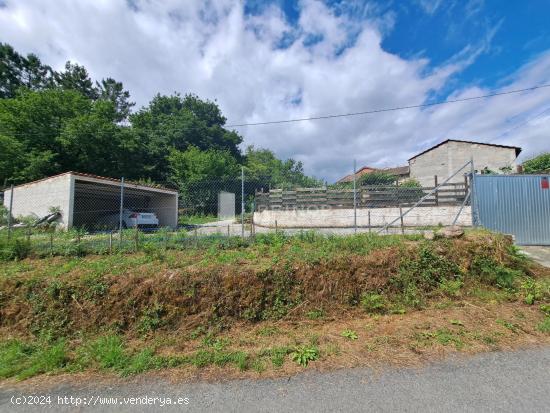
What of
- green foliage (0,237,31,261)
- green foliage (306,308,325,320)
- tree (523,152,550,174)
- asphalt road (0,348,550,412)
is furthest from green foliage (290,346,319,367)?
tree (523,152,550,174)

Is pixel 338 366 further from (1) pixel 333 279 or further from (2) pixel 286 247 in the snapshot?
(2) pixel 286 247

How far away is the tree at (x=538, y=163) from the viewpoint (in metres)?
18.0

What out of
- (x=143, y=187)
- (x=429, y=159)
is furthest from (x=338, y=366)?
(x=429, y=159)

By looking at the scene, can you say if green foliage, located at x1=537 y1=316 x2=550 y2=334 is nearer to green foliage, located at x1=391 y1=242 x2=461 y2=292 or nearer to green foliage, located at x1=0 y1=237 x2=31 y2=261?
green foliage, located at x1=391 y1=242 x2=461 y2=292

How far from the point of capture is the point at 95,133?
61.3 ft

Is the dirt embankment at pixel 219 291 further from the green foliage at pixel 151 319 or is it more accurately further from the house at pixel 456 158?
Answer: the house at pixel 456 158

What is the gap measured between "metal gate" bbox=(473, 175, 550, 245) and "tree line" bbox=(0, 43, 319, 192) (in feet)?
47.6

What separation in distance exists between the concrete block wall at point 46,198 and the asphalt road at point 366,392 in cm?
1019

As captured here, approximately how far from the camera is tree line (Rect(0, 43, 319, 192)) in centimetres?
1652

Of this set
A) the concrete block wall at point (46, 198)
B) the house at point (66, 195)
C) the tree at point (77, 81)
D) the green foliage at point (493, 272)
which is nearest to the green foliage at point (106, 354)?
the house at point (66, 195)

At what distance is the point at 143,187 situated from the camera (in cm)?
1324

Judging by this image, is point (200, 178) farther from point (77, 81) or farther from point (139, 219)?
point (77, 81)

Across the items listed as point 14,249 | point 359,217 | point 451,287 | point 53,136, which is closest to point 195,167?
point 53,136

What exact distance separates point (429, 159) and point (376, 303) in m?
28.8
